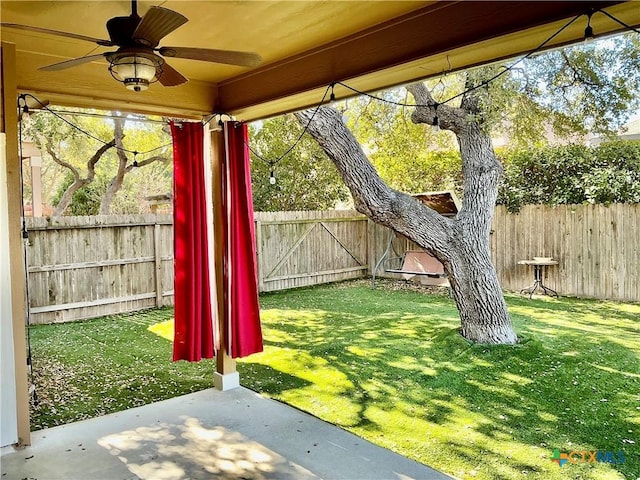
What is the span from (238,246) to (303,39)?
1.53 m

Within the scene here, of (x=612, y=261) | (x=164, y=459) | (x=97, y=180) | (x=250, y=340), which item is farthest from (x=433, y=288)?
(x=97, y=180)

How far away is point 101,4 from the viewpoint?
7.48 ft

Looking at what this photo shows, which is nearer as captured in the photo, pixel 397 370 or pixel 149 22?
pixel 149 22

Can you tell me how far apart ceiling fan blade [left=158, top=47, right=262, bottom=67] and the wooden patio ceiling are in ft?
0.87

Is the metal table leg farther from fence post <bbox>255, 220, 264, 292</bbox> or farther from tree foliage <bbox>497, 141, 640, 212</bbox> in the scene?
fence post <bbox>255, 220, 264, 292</bbox>

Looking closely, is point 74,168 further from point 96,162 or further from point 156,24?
point 156,24

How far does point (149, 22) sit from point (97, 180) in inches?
510

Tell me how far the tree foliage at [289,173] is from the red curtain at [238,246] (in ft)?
21.7

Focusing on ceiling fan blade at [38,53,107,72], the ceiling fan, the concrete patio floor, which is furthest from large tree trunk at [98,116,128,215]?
the ceiling fan

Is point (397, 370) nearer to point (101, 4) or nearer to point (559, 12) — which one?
point (559, 12)

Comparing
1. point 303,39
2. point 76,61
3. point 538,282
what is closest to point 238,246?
point 303,39

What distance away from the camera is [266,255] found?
832cm

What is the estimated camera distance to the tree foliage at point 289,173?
1035 cm

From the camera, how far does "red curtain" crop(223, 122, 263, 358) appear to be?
12.0 feet
